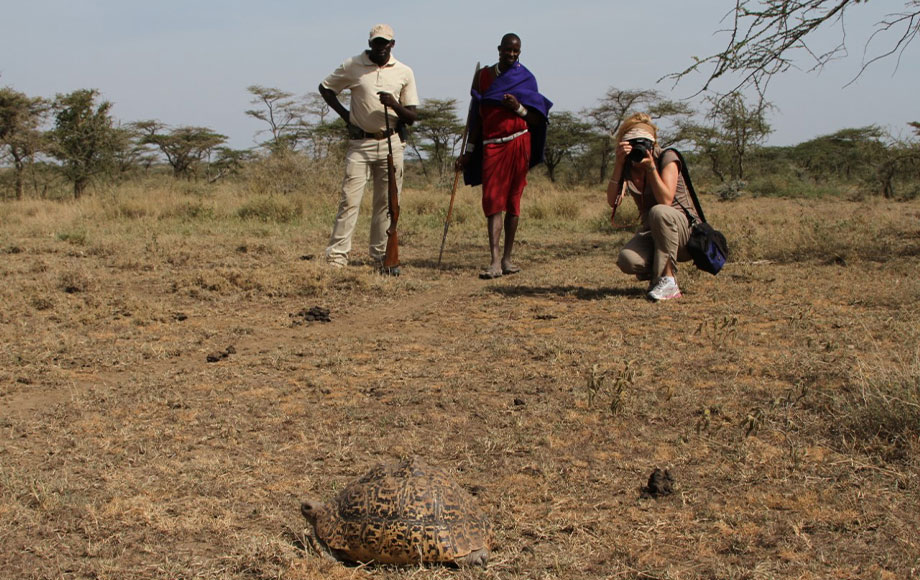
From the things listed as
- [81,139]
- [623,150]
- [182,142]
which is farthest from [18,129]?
[623,150]

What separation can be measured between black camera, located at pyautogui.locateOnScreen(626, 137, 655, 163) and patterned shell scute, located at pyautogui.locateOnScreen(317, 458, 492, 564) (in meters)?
3.56

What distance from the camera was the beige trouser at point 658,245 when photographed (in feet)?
18.5

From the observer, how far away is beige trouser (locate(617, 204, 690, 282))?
5.64 m

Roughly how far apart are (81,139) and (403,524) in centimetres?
1809

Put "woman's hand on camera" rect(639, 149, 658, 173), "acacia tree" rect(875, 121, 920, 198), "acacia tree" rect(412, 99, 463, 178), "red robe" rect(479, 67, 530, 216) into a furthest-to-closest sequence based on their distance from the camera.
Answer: "acacia tree" rect(412, 99, 463, 178) → "acacia tree" rect(875, 121, 920, 198) → "red robe" rect(479, 67, 530, 216) → "woman's hand on camera" rect(639, 149, 658, 173)

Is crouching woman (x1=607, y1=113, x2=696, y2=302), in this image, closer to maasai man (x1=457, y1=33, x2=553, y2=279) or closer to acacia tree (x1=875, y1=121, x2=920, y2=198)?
maasai man (x1=457, y1=33, x2=553, y2=279)

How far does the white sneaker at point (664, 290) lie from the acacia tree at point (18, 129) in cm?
1755

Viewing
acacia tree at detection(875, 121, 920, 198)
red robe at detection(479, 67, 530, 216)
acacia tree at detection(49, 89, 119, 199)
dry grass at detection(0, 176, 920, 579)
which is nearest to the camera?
dry grass at detection(0, 176, 920, 579)

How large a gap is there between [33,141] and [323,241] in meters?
13.5

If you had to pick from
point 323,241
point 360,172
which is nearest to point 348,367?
point 360,172

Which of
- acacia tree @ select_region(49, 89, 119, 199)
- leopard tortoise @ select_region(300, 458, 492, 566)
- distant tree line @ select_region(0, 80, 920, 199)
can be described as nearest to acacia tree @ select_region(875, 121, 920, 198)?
distant tree line @ select_region(0, 80, 920, 199)

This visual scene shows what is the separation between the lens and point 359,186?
23.7 feet

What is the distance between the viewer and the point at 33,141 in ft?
62.5

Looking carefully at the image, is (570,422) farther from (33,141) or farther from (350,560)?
(33,141)
